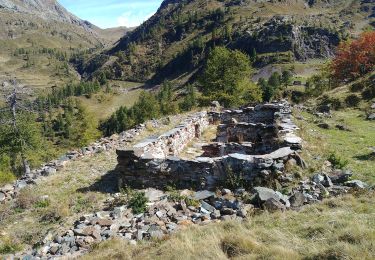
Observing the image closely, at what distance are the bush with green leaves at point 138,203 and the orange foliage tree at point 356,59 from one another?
4820cm

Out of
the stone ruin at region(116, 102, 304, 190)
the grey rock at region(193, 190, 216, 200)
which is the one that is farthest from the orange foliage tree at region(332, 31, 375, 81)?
the grey rock at region(193, 190, 216, 200)

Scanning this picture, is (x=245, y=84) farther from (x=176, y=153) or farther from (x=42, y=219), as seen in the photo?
(x=42, y=219)

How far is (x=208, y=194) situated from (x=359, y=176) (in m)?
5.50

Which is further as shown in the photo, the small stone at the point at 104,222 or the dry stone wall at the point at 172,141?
the dry stone wall at the point at 172,141

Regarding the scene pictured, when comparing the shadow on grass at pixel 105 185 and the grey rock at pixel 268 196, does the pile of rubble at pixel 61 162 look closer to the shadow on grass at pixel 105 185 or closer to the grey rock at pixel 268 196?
the shadow on grass at pixel 105 185

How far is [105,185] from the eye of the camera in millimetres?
15969

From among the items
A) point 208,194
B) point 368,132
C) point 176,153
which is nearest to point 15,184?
point 176,153

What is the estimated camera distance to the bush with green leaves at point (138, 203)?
1216 cm

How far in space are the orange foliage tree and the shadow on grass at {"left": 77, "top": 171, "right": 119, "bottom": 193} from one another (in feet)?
151

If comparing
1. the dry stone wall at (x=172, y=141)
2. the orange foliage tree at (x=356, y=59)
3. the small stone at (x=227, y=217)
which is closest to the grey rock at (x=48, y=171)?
the dry stone wall at (x=172, y=141)

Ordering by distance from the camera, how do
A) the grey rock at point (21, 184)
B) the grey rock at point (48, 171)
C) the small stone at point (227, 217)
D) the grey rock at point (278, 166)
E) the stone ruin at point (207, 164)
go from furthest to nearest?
the grey rock at point (48, 171)
the grey rock at point (21, 184)
the stone ruin at point (207, 164)
the grey rock at point (278, 166)
the small stone at point (227, 217)

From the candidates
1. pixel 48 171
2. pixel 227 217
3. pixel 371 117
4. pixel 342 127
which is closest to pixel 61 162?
pixel 48 171

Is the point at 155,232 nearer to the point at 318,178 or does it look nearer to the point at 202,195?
the point at 202,195

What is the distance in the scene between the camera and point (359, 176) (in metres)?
13.4
